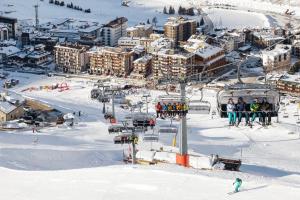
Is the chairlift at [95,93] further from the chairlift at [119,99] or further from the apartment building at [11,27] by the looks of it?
the apartment building at [11,27]

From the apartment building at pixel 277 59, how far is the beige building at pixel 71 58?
9.20 m

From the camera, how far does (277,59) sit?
30672 millimetres

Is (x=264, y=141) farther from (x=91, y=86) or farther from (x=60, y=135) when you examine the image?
(x=91, y=86)

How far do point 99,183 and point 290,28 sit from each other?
32.5 meters

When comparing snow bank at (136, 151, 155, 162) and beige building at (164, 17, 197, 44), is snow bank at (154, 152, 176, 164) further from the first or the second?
beige building at (164, 17, 197, 44)

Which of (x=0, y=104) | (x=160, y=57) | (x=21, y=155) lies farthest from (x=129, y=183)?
(x=160, y=57)

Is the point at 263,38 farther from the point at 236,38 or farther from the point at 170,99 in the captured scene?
the point at 170,99

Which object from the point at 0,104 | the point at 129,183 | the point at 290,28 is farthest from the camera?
the point at 290,28

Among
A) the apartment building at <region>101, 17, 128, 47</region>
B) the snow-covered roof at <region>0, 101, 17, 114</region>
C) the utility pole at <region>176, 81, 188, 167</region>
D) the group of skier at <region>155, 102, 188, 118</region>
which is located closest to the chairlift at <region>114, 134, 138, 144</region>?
the utility pole at <region>176, 81, 188, 167</region>

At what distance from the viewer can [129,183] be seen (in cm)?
870

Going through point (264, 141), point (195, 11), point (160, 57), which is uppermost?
point (195, 11)

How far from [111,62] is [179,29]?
7.16 meters

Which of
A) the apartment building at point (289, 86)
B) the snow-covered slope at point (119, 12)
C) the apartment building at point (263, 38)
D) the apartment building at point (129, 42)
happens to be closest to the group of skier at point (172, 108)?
the apartment building at point (289, 86)

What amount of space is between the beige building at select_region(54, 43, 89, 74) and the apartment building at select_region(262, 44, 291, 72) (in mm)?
9199
